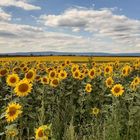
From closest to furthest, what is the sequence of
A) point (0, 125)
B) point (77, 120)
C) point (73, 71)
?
point (0, 125)
point (77, 120)
point (73, 71)

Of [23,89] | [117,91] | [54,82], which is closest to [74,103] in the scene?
[54,82]

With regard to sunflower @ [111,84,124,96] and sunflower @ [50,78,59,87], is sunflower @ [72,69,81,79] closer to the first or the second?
sunflower @ [50,78,59,87]

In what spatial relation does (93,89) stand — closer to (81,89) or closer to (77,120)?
(81,89)

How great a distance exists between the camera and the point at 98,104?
34.9 ft

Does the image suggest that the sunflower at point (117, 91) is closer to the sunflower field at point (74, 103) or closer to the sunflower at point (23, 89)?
the sunflower field at point (74, 103)

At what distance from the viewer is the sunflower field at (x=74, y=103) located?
755cm

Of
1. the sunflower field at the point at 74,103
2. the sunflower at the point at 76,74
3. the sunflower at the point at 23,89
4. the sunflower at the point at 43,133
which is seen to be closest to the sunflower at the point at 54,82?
the sunflower field at the point at 74,103

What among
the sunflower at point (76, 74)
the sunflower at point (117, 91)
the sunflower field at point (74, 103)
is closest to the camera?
the sunflower field at point (74, 103)

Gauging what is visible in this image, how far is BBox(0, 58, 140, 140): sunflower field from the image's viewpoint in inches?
297

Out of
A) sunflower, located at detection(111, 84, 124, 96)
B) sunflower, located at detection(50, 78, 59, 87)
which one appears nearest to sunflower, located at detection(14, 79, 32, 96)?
sunflower, located at detection(111, 84, 124, 96)

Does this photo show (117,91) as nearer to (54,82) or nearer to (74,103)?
(54,82)

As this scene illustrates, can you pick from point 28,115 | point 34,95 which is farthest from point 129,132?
point 34,95

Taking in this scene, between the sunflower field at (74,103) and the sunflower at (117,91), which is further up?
the sunflower at (117,91)

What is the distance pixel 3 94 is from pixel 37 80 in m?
1.01
